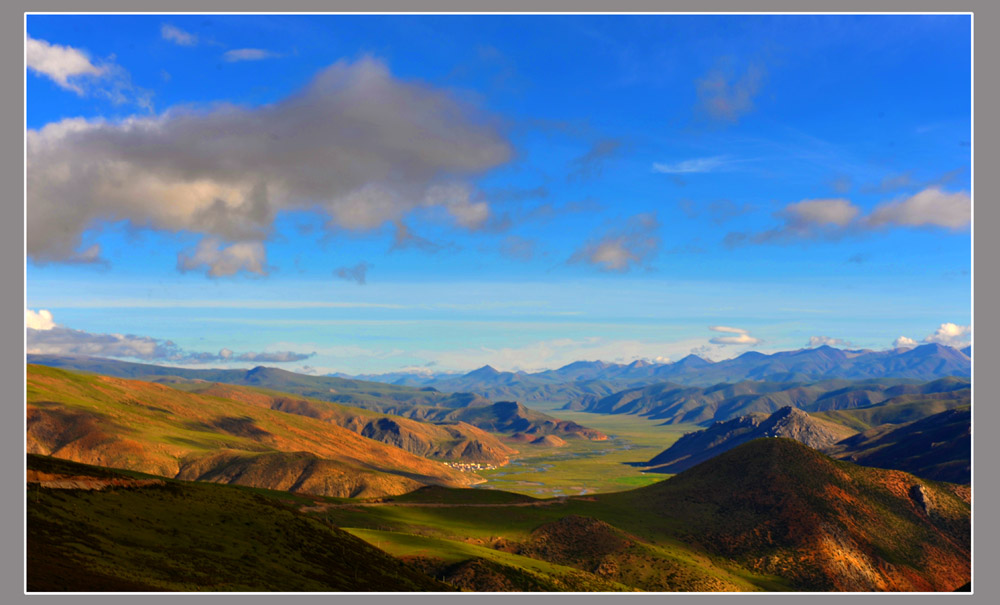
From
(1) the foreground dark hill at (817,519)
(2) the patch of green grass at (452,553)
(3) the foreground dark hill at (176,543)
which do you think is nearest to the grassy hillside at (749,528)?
(1) the foreground dark hill at (817,519)

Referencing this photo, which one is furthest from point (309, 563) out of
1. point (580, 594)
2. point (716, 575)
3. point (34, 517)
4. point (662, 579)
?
point (716, 575)

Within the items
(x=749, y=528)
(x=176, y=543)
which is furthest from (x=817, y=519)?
(x=176, y=543)

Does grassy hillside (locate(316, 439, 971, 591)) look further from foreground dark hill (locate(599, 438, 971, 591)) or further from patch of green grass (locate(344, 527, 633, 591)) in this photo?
patch of green grass (locate(344, 527, 633, 591))

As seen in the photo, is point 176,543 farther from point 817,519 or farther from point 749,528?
point 817,519

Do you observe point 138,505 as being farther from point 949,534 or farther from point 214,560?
point 949,534

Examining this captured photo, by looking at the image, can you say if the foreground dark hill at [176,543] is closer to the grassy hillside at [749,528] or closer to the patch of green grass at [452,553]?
the patch of green grass at [452,553]

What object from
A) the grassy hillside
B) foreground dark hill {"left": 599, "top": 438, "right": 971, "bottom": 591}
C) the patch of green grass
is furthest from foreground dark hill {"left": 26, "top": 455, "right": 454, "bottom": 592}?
foreground dark hill {"left": 599, "top": 438, "right": 971, "bottom": 591}

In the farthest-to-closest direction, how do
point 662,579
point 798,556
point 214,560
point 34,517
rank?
point 798,556 → point 662,579 → point 214,560 → point 34,517

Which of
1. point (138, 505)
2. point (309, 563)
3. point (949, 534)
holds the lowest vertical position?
point (949, 534)
